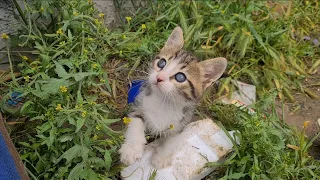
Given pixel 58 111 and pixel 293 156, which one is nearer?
pixel 58 111

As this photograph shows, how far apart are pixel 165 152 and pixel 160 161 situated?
0.08m

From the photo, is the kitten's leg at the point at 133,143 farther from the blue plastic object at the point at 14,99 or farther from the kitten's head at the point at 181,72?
the blue plastic object at the point at 14,99

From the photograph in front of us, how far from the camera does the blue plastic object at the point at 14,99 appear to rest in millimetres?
3630

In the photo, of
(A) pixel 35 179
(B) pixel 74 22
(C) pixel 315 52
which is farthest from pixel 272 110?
(A) pixel 35 179

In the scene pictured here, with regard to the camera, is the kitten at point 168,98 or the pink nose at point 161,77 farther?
the kitten at point 168,98

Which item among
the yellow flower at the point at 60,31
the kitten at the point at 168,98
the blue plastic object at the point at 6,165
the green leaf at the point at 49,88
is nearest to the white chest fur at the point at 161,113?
the kitten at the point at 168,98

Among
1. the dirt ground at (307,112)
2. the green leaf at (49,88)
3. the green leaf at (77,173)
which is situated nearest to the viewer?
the green leaf at (77,173)

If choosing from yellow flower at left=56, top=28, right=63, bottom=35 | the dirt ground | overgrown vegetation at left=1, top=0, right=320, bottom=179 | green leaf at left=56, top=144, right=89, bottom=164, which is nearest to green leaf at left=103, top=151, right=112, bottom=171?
overgrown vegetation at left=1, top=0, right=320, bottom=179

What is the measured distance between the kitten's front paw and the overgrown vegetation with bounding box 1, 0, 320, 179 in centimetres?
33

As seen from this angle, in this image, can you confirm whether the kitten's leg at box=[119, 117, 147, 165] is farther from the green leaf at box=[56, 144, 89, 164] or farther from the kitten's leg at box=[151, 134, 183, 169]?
the green leaf at box=[56, 144, 89, 164]

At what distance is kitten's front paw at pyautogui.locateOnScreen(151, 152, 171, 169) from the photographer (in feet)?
12.1

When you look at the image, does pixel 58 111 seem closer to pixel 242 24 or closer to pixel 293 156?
pixel 293 156

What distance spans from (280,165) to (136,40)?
192 centimetres

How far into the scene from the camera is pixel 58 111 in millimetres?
3391
